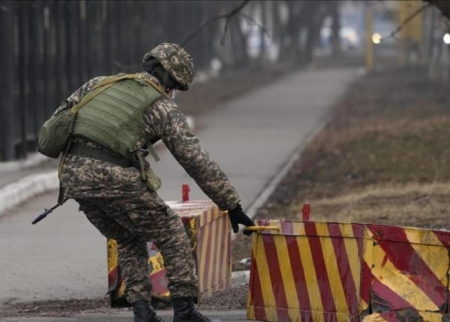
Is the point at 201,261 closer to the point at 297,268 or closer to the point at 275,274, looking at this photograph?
the point at 275,274

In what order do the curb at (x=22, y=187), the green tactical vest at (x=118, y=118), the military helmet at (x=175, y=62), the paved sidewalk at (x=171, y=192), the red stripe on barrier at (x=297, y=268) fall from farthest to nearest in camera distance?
1. the curb at (x=22, y=187)
2. the paved sidewalk at (x=171, y=192)
3. the red stripe on barrier at (x=297, y=268)
4. the military helmet at (x=175, y=62)
5. the green tactical vest at (x=118, y=118)

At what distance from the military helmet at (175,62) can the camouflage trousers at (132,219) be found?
55 centimetres

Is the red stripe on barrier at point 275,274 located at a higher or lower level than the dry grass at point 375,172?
lower

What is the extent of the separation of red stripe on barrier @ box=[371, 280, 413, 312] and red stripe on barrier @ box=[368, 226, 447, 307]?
128mm

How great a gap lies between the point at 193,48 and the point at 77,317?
3434cm

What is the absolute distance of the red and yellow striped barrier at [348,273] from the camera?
6586 mm

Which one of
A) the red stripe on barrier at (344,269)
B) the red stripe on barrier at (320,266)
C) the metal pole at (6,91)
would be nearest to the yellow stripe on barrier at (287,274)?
the red stripe on barrier at (320,266)

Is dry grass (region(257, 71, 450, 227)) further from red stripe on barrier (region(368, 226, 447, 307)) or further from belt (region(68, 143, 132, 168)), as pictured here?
belt (region(68, 143, 132, 168))

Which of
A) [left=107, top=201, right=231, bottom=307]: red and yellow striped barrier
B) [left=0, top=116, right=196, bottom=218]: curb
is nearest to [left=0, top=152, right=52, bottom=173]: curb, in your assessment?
[left=0, top=116, right=196, bottom=218]: curb

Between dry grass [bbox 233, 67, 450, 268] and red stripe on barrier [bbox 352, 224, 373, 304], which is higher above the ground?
dry grass [bbox 233, 67, 450, 268]

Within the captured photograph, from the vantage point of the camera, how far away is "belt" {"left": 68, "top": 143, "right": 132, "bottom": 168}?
6.28 m

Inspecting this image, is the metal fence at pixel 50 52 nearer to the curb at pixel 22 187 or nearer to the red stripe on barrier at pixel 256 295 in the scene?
the curb at pixel 22 187

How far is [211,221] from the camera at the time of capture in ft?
26.0

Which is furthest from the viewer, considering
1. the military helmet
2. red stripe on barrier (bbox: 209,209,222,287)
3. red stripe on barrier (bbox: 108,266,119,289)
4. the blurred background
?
the blurred background
